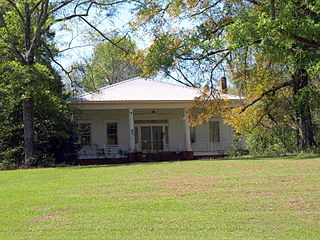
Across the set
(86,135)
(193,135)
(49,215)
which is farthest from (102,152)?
(49,215)

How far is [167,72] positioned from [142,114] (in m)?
9.51

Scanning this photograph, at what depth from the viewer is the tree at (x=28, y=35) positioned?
2117 centimetres

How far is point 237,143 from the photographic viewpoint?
30.0 meters

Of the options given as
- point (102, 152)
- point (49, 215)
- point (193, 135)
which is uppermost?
point (193, 135)

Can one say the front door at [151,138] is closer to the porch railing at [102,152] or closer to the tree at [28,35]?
the porch railing at [102,152]

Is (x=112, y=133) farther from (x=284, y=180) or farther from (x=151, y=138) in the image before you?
(x=284, y=180)

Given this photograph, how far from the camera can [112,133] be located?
29.0 metres

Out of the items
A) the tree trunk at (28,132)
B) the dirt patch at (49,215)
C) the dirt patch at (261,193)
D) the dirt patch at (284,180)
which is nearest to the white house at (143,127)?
the tree trunk at (28,132)

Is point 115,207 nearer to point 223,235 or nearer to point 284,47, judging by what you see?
point 223,235

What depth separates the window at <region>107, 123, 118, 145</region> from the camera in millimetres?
28984

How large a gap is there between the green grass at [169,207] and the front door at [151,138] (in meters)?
16.2

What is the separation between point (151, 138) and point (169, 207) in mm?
20940

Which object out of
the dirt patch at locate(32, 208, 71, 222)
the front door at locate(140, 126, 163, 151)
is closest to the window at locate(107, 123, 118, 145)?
the front door at locate(140, 126, 163, 151)

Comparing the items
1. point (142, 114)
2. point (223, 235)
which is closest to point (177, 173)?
point (223, 235)
